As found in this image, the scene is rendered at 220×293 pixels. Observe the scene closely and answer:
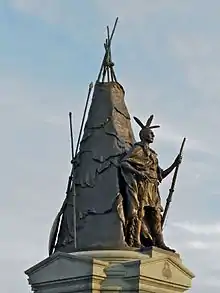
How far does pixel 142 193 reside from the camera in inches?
722

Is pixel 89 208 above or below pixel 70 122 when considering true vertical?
below

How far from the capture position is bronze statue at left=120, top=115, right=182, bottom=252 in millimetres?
18031

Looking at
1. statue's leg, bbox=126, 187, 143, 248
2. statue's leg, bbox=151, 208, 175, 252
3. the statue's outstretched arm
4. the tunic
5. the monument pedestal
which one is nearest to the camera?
the monument pedestal

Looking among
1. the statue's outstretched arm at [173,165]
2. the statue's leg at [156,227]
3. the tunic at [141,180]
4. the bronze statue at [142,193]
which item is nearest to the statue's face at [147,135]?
the bronze statue at [142,193]

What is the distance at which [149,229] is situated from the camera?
18672 mm

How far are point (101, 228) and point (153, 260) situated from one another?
1584 mm

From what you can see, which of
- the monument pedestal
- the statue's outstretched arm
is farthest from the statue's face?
the monument pedestal

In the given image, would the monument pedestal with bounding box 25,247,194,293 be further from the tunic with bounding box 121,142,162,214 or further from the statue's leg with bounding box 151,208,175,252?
the tunic with bounding box 121,142,162,214

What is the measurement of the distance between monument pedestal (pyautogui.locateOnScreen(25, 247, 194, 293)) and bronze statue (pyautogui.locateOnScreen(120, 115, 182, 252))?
0.71 m

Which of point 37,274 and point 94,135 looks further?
point 94,135

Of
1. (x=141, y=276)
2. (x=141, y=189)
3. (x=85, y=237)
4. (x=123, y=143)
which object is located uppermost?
(x=123, y=143)

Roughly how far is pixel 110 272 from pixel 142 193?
91.1 inches

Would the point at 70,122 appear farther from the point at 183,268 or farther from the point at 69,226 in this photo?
the point at 183,268

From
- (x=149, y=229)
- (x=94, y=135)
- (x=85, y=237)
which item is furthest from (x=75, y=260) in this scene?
(x=94, y=135)
